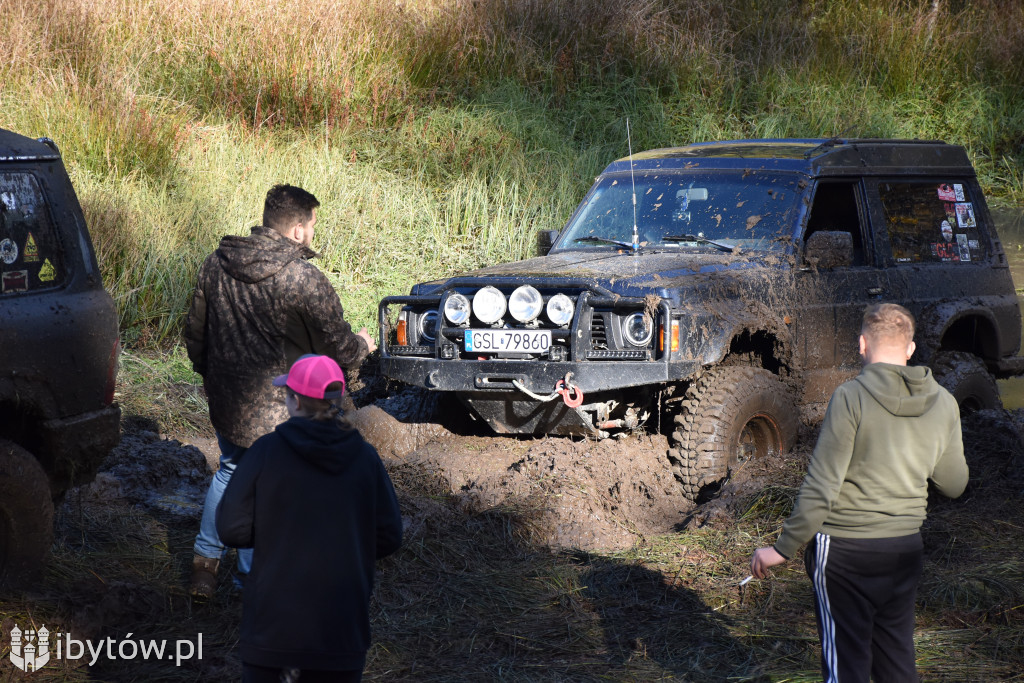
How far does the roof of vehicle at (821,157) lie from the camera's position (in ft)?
22.0

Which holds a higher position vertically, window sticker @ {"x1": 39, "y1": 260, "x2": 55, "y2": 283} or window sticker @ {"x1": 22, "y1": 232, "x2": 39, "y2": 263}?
window sticker @ {"x1": 22, "y1": 232, "x2": 39, "y2": 263}

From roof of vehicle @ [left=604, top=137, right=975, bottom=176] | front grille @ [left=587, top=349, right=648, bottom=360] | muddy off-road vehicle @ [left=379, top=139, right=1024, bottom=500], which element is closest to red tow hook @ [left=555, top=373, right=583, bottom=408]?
muddy off-road vehicle @ [left=379, top=139, right=1024, bottom=500]

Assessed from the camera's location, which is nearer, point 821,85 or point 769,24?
point 821,85

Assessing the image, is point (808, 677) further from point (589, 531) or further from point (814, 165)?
point (814, 165)

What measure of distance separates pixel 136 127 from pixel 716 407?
714cm

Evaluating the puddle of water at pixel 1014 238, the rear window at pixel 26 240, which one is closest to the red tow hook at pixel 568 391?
the rear window at pixel 26 240

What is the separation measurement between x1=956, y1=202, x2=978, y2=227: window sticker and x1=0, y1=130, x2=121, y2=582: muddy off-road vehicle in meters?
5.53

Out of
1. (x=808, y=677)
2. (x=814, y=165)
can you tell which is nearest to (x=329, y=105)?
(x=814, y=165)

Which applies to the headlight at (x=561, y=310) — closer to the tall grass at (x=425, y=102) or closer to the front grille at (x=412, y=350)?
the front grille at (x=412, y=350)

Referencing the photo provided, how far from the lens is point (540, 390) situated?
5598 mm

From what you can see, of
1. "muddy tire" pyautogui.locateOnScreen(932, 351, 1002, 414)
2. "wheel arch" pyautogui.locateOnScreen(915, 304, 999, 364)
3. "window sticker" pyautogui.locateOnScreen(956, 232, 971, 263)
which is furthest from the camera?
"window sticker" pyautogui.locateOnScreen(956, 232, 971, 263)

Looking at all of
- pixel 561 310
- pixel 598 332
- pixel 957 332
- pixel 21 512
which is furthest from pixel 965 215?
pixel 21 512

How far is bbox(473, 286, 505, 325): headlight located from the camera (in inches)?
228

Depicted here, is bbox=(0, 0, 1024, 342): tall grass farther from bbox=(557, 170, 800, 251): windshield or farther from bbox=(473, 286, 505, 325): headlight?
bbox=(473, 286, 505, 325): headlight
